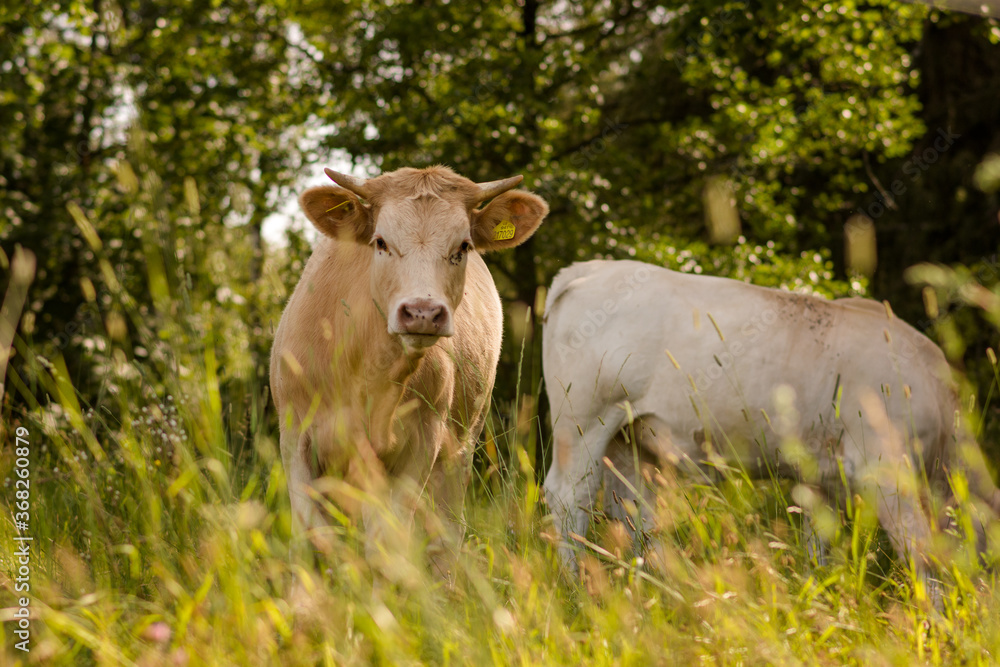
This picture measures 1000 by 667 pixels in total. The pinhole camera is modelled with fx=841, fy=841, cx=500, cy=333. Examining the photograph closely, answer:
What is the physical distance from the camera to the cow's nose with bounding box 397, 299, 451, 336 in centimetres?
303

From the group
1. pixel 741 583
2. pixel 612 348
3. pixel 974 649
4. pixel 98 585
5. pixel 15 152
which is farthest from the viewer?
pixel 15 152

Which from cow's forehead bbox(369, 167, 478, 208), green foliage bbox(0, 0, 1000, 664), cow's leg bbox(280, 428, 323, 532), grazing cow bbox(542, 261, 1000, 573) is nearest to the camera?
cow's leg bbox(280, 428, 323, 532)

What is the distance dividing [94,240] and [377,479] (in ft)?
3.14

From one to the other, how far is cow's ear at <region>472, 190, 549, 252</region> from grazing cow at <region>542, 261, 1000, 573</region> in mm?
999

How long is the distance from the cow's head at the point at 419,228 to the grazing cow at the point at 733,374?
3.92ft

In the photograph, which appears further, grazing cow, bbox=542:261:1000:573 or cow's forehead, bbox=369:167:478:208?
grazing cow, bbox=542:261:1000:573

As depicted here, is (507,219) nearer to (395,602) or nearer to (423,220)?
(423,220)

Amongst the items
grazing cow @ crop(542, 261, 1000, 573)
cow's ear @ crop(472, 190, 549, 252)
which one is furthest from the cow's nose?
grazing cow @ crop(542, 261, 1000, 573)

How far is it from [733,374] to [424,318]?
2.48 m

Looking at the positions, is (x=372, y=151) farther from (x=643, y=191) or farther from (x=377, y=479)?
(x=377, y=479)

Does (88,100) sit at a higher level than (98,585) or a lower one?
higher

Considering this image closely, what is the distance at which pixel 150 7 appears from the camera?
30.6 feet

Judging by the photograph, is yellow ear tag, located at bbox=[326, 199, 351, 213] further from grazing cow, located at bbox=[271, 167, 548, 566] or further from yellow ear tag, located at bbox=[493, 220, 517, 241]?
yellow ear tag, located at bbox=[493, 220, 517, 241]

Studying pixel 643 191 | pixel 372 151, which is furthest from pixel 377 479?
pixel 643 191
